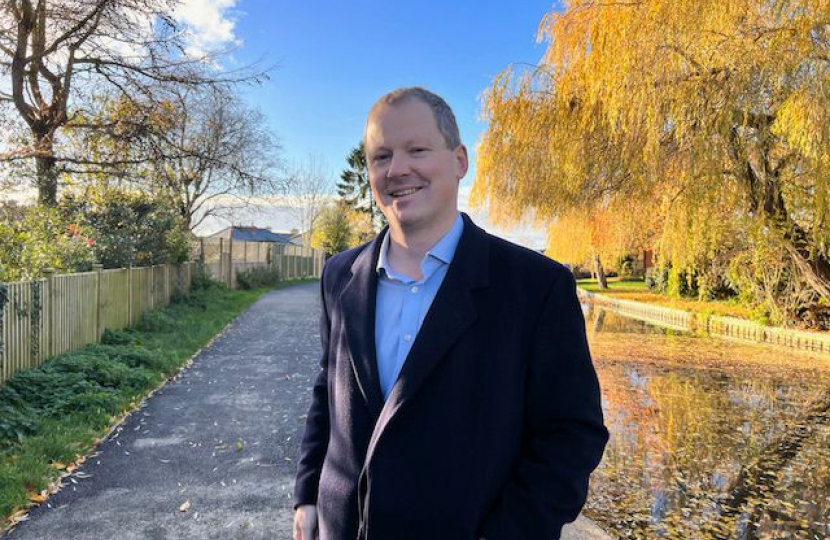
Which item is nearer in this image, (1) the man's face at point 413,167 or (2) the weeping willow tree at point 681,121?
(1) the man's face at point 413,167

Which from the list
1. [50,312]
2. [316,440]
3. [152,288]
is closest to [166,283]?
[152,288]

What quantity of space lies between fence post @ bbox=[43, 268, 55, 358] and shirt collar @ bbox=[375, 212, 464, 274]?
671 cm

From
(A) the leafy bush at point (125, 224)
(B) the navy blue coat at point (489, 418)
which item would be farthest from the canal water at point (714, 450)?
(A) the leafy bush at point (125, 224)

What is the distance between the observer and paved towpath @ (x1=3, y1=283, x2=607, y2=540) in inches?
131

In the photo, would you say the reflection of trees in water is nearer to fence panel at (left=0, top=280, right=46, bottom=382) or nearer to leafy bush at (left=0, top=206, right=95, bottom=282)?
fence panel at (left=0, top=280, right=46, bottom=382)

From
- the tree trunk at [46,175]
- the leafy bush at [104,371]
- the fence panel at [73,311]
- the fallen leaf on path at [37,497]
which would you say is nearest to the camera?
the fallen leaf on path at [37,497]

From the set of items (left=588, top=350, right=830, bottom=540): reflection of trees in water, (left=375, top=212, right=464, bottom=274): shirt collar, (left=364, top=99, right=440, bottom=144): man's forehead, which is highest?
(left=364, top=99, right=440, bottom=144): man's forehead

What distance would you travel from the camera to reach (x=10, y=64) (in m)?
9.92

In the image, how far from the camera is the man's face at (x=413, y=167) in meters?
1.43

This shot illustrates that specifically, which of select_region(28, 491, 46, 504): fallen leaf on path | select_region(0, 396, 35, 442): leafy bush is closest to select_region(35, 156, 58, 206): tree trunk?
select_region(0, 396, 35, 442): leafy bush

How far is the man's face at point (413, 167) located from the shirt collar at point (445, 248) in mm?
28

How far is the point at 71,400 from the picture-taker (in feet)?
18.1

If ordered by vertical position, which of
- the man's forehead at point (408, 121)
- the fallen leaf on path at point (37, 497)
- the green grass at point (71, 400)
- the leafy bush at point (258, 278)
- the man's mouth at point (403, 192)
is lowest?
the fallen leaf on path at point (37, 497)

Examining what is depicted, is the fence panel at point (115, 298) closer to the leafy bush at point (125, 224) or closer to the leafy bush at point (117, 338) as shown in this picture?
the leafy bush at point (117, 338)
